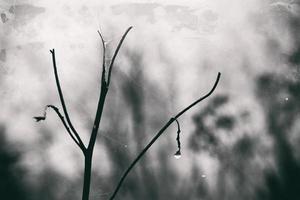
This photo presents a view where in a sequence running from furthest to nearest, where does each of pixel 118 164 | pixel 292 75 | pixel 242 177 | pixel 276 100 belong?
pixel 242 177 < pixel 118 164 < pixel 276 100 < pixel 292 75

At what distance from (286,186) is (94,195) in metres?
39.5

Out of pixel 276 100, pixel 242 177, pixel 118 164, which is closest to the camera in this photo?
pixel 276 100

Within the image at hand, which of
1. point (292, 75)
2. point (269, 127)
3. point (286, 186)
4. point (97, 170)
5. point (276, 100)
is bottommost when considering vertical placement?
point (286, 186)

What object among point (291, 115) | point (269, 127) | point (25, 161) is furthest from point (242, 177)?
point (25, 161)

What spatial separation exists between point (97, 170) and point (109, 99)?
1493cm

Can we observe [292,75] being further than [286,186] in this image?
No

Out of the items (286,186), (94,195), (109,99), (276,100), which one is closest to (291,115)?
(276,100)

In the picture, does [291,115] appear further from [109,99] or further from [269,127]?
[109,99]

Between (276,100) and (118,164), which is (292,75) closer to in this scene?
(276,100)

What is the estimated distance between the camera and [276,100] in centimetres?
6675

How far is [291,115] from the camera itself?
69.3 metres

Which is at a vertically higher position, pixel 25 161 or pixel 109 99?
pixel 109 99

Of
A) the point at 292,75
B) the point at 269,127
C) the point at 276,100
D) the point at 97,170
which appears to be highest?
the point at 292,75

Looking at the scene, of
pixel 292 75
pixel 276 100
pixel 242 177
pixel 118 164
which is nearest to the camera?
pixel 292 75
